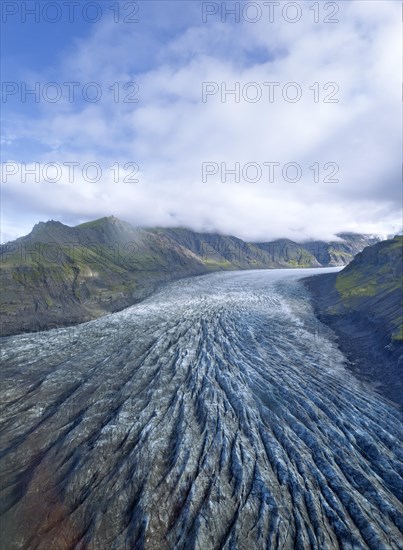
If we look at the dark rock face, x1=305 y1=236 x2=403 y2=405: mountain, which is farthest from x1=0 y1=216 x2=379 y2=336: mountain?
x1=305 y1=236 x2=403 y2=405: mountain

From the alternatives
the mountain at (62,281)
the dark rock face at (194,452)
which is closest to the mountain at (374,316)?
the dark rock face at (194,452)

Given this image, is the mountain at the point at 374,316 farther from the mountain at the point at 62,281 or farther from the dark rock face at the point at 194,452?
the mountain at the point at 62,281

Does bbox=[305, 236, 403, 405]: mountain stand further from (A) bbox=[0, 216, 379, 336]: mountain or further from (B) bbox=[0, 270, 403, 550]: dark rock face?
(A) bbox=[0, 216, 379, 336]: mountain

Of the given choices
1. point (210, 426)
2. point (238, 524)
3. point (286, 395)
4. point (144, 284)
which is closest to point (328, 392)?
point (286, 395)

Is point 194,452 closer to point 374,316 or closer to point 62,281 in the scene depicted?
point 374,316

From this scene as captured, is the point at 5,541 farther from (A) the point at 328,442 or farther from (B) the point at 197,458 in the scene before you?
(A) the point at 328,442

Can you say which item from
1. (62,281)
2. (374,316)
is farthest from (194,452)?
(62,281)
